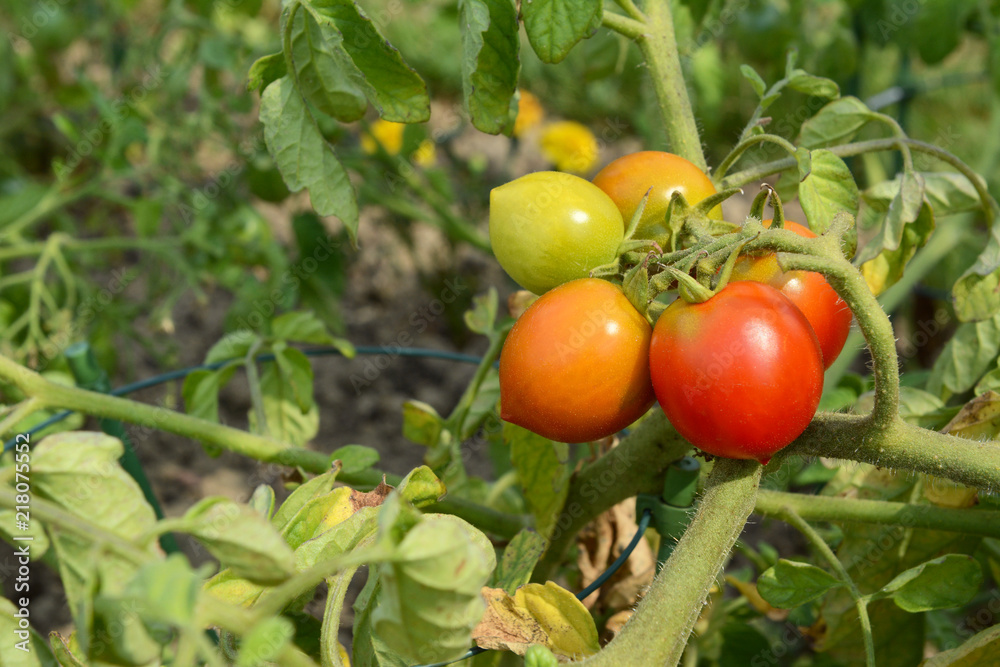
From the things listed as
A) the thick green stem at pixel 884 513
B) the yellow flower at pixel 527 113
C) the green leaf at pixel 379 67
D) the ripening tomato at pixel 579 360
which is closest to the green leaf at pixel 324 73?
the green leaf at pixel 379 67

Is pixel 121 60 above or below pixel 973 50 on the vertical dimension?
above

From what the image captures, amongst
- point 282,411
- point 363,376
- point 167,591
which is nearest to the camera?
point 167,591

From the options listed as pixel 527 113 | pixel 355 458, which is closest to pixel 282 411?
pixel 355 458

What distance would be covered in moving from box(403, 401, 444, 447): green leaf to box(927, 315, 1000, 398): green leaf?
58 centimetres

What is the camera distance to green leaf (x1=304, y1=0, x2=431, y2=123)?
71 cm

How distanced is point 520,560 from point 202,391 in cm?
44

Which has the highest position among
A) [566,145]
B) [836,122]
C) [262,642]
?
[836,122]

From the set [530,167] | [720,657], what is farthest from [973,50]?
[720,657]

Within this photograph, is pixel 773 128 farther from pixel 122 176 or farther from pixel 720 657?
pixel 122 176

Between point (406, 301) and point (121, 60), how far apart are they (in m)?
0.96

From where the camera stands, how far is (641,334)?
61cm

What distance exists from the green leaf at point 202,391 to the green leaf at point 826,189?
2.15ft

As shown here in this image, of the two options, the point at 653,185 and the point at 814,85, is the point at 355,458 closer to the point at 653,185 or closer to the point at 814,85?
the point at 653,185

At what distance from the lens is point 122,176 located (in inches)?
56.6
